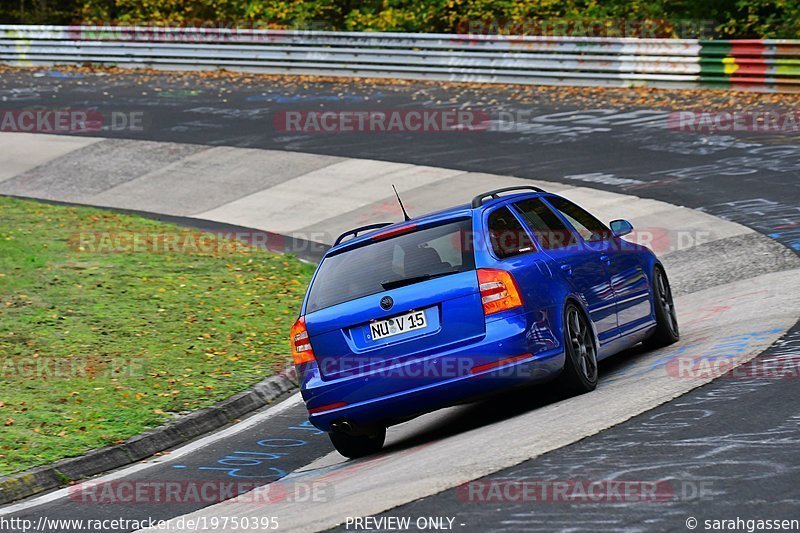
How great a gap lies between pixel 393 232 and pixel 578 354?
5.17 ft

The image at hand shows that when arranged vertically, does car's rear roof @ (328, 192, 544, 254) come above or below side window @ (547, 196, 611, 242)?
above

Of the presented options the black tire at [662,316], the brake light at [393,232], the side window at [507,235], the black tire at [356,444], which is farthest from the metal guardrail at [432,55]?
the black tire at [356,444]

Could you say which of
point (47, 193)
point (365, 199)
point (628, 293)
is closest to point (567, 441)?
point (628, 293)

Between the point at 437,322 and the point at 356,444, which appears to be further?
the point at 356,444

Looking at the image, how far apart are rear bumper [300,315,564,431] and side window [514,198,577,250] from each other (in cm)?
109

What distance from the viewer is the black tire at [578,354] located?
899 centimetres

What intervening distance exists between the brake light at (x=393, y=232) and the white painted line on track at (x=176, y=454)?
223 centimetres

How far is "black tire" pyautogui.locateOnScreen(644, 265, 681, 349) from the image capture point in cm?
1105

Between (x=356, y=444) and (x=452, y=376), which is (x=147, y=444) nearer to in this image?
(x=356, y=444)

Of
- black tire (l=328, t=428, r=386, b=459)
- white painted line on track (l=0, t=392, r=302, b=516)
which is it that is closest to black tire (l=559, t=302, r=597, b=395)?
black tire (l=328, t=428, r=386, b=459)

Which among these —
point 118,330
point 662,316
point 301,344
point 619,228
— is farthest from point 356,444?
point 118,330

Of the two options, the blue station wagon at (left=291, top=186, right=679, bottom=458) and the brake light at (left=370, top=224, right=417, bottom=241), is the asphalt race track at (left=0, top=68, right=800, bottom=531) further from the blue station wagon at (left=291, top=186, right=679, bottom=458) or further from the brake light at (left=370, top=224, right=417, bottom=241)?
the brake light at (left=370, top=224, right=417, bottom=241)

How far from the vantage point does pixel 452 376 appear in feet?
28.4

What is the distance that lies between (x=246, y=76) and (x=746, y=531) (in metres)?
30.1
